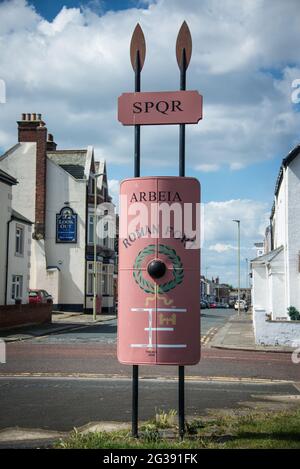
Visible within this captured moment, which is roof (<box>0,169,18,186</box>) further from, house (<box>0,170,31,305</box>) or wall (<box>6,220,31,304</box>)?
wall (<box>6,220,31,304</box>)

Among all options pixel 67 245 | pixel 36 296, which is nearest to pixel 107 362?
pixel 36 296

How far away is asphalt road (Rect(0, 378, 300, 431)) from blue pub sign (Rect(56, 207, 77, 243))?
34.1 metres

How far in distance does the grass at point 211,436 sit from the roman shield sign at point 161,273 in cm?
86

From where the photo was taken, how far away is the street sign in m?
6.95

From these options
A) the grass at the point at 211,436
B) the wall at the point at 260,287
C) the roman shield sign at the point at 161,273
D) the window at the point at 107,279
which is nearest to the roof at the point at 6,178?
the wall at the point at 260,287

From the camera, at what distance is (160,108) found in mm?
6996

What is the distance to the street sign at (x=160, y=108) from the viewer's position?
695 centimetres

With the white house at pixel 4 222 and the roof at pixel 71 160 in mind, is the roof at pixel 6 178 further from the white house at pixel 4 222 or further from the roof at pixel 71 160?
the roof at pixel 71 160

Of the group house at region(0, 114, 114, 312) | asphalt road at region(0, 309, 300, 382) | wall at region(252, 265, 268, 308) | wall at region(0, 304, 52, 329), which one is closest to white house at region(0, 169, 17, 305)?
wall at region(0, 304, 52, 329)

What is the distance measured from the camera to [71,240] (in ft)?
152

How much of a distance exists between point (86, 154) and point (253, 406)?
140 feet

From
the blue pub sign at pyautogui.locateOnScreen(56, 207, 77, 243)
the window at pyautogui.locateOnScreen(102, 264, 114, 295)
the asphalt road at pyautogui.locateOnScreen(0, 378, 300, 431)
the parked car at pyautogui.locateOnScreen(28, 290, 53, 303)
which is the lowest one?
the asphalt road at pyautogui.locateOnScreen(0, 378, 300, 431)

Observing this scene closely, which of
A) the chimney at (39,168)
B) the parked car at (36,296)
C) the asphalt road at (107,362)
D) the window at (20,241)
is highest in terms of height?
the chimney at (39,168)

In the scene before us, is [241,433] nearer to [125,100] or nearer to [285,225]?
[125,100]
